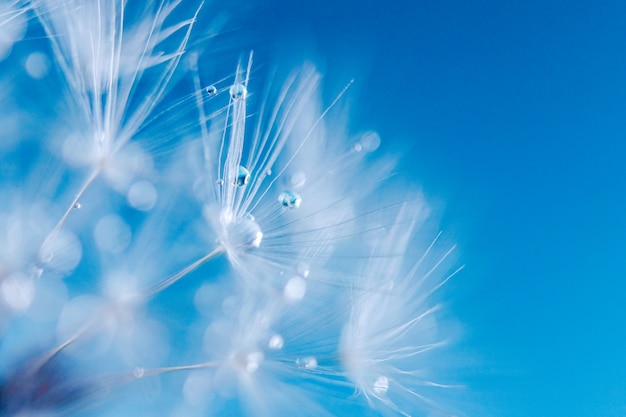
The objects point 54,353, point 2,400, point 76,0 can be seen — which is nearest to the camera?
point 2,400

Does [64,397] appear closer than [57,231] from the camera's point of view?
Yes

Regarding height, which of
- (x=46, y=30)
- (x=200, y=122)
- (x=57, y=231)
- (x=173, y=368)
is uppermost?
(x=46, y=30)

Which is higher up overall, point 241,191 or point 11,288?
point 241,191

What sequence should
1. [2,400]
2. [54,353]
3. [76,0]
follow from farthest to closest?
[76,0]
[54,353]
[2,400]

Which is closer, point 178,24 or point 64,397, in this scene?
point 64,397

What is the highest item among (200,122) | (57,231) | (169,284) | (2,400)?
(200,122)

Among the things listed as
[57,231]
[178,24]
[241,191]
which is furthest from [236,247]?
[178,24]

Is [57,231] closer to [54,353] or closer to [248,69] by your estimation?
[54,353]

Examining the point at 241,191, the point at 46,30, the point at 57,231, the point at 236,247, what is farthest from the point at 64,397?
the point at 46,30

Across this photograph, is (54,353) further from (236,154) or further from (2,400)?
(236,154)
